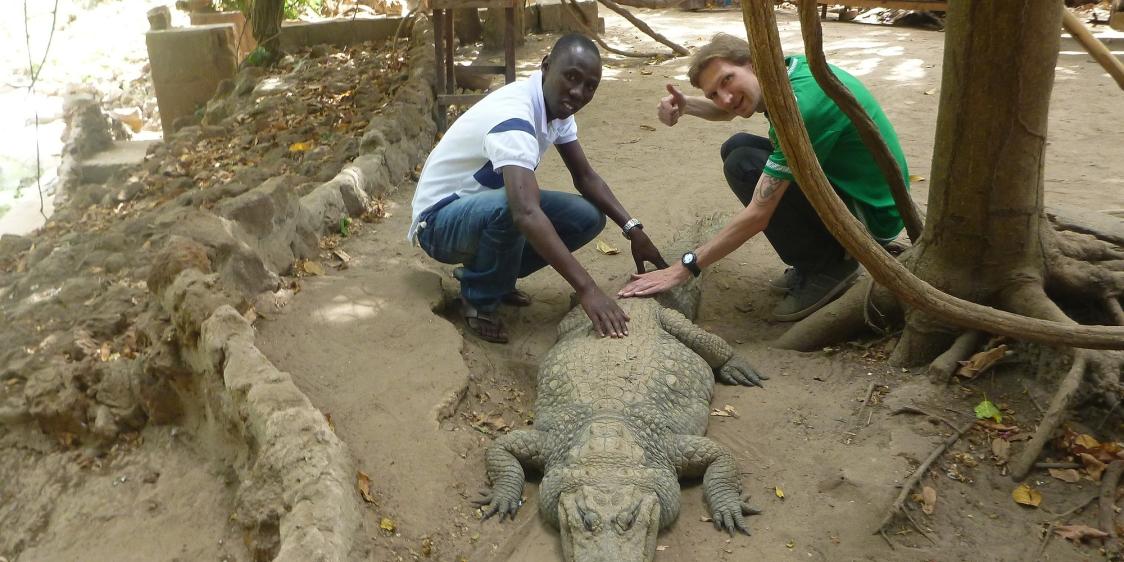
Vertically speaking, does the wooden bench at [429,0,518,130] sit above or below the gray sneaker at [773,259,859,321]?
above

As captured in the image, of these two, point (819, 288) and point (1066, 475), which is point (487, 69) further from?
point (1066, 475)

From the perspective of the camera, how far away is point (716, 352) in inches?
161

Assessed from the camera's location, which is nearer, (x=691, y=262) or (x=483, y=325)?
(x=691, y=262)

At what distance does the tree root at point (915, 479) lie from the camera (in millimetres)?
2879

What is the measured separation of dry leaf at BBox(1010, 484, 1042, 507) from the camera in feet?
9.57

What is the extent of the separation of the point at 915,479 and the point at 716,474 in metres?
0.70

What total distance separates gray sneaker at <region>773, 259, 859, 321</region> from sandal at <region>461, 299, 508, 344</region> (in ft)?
5.02

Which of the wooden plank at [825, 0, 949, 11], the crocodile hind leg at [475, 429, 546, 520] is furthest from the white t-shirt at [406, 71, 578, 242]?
the wooden plank at [825, 0, 949, 11]

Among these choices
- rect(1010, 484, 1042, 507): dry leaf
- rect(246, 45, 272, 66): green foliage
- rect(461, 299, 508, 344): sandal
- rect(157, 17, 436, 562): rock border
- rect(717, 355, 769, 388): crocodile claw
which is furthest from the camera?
rect(246, 45, 272, 66): green foliage

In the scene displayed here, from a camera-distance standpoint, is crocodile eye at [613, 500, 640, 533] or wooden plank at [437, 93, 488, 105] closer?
crocodile eye at [613, 500, 640, 533]

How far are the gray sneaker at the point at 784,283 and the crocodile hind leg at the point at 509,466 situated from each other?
1.96 metres

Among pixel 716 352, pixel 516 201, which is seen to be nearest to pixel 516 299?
pixel 516 201

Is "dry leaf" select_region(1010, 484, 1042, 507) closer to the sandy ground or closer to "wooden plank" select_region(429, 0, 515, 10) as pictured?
the sandy ground

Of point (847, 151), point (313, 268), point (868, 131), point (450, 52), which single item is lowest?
point (313, 268)
